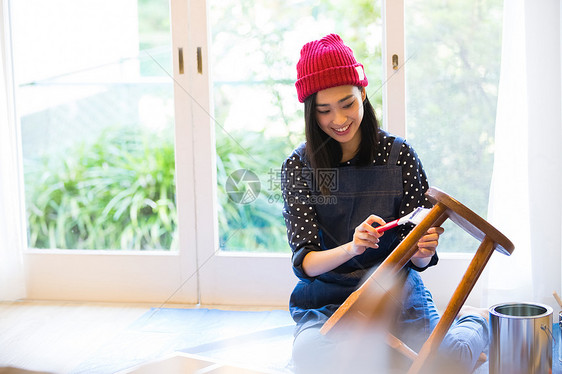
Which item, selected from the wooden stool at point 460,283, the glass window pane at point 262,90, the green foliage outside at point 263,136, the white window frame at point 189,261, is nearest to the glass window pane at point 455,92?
the green foliage outside at point 263,136

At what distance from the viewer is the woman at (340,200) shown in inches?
51.4

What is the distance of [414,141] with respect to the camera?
187 centimetres

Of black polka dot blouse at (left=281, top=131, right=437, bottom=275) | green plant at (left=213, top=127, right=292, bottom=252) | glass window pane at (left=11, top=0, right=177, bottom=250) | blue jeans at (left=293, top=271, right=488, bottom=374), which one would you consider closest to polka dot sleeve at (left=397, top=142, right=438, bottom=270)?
black polka dot blouse at (left=281, top=131, right=437, bottom=275)

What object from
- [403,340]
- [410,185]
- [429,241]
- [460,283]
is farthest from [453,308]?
[410,185]

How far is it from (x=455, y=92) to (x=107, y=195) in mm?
1205

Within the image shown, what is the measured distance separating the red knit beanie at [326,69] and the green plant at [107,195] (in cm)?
84

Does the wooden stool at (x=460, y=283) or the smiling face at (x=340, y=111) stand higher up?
the smiling face at (x=340, y=111)

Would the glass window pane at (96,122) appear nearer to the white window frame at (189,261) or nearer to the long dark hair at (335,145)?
the white window frame at (189,261)

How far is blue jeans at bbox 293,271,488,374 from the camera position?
44.2 inches

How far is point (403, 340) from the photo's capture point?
130cm

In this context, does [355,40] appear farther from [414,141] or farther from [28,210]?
[28,210]

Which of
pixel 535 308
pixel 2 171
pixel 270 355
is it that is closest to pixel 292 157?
pixel 270 355

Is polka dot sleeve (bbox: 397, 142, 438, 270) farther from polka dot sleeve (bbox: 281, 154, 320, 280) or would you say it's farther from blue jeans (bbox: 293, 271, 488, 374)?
polka dot sleeve (bbox: 281, 154, 320, 280)

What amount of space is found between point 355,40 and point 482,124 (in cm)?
46
